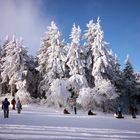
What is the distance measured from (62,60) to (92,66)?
650 cm

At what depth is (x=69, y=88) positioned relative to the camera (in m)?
48.3

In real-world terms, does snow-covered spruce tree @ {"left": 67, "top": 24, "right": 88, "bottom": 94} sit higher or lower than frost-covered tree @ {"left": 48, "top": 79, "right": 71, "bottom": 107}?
higher

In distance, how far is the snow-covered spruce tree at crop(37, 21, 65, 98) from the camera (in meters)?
49.5

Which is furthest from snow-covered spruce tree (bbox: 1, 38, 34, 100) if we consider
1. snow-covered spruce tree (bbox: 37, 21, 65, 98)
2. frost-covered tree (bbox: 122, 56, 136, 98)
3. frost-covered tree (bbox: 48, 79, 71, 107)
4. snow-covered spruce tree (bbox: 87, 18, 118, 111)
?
frost-covered tree (bbox: 122, 56, 136, 98)

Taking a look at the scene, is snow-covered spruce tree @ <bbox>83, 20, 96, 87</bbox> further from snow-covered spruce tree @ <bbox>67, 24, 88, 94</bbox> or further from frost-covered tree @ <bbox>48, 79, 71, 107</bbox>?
→ frost-covered tree @ <bbox>48, 79, 71, 107</bbox>

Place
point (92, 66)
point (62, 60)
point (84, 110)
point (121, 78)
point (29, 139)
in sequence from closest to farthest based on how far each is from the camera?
1. point (29, 139)
2. point (84, 110)
3. point (62, 60)
4. point (92, 66)
5. point (121, 78)

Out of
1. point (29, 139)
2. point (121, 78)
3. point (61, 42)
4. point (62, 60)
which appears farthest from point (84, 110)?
point (29, 139)

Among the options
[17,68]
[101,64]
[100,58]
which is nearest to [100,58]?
[100,58]

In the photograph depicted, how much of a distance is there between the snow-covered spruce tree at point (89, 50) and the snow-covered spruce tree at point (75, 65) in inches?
104

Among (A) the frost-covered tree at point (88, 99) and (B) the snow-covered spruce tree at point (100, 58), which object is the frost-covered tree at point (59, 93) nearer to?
(A) the frost-covered tree at point (88, 99)

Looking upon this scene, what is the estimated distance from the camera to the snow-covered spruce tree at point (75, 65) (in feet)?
159

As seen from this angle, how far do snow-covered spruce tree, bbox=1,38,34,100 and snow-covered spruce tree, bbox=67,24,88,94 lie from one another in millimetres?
7920

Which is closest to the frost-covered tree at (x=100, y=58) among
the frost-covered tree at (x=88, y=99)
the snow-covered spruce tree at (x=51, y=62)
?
the frost-covered tree at (x=88, y=99)

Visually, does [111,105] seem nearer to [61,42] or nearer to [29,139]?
[61,42]
